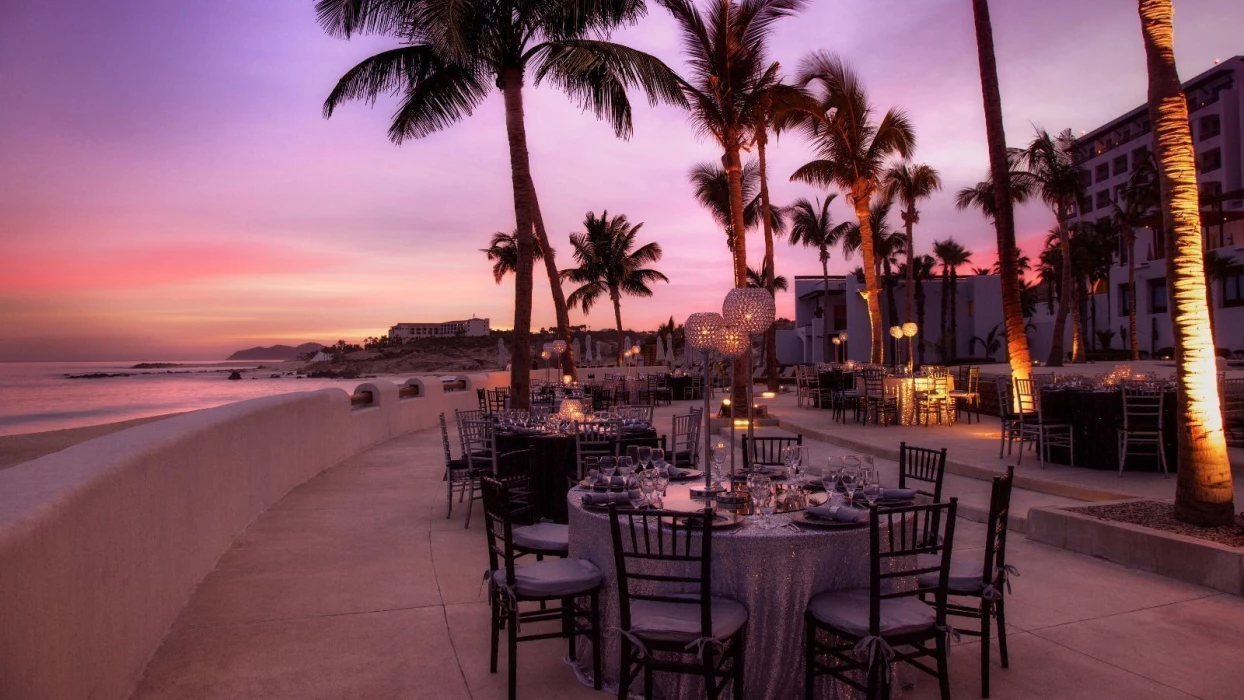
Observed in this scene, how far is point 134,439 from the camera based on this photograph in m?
4.48

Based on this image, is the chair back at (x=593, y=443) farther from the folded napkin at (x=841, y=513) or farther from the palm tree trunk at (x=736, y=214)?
the palm tree trunk at (x=736, y=214)

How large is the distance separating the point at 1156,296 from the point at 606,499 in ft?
137

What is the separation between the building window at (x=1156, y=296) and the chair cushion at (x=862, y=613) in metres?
40.6

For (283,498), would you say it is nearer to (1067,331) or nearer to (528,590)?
(528,590)

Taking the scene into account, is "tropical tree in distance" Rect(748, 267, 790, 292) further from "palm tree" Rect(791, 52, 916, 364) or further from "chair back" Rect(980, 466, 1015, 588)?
"chair back" Rect(980, 466, 1015, 588)

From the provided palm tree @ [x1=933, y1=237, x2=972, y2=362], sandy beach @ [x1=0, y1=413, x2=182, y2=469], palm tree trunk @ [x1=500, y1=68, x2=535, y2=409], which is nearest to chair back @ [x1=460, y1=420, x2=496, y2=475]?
palm tree trunk @ [x1=500, y1=68, x2=535, y2=409]

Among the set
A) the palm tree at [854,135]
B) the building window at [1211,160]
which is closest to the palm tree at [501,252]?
the palm tree at [854,135]

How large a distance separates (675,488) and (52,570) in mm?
3027

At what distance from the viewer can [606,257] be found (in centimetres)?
3091

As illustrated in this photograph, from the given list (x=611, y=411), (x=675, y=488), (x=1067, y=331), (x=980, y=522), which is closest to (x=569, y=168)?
(x=611, y=411)

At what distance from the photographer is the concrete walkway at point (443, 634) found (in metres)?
3.60

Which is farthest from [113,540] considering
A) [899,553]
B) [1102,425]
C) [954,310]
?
[954,310]

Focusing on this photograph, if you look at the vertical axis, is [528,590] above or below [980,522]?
above

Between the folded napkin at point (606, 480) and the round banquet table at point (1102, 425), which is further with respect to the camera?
the round banquet table at point (1102, 425)
